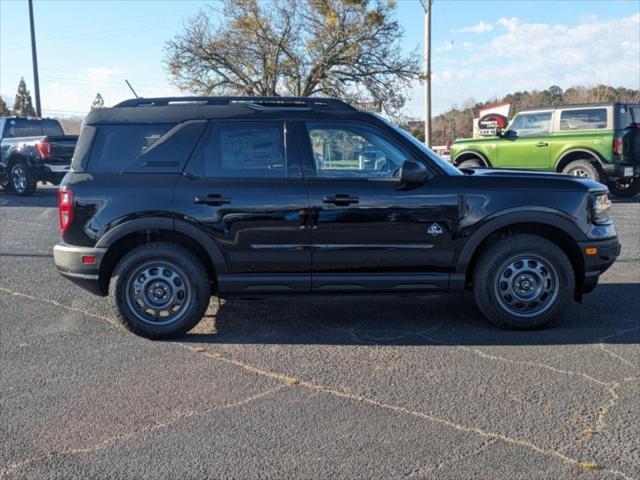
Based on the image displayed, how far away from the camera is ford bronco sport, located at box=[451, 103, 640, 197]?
44.2ft

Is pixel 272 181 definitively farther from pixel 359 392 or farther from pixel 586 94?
pixel 586 94

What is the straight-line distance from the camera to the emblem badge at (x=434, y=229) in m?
5.14

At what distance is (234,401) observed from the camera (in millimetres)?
3943

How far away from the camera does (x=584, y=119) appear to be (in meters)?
14.1

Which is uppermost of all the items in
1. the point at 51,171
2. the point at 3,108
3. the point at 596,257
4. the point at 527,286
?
the point at 3,108

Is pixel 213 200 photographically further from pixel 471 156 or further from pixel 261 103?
pixel 471 156

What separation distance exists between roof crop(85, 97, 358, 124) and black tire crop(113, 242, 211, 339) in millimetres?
1066

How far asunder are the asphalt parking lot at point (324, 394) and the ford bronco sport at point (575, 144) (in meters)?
8.18

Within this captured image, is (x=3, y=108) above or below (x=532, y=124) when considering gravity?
above

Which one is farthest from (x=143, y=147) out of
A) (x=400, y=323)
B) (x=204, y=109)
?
(x=400, y=323)

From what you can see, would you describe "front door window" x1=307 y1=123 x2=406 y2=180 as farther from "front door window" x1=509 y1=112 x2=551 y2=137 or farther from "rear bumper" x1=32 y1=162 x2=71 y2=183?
"rear bumper" x1=32 y1=162 x2=71 y2=183

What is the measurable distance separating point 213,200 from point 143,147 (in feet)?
2.49

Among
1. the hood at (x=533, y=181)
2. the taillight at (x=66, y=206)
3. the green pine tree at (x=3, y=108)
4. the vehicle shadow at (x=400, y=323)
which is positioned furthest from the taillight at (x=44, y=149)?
the green pine tree at (x=3, y=108)

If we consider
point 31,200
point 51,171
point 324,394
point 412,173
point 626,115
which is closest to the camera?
point 324,394
